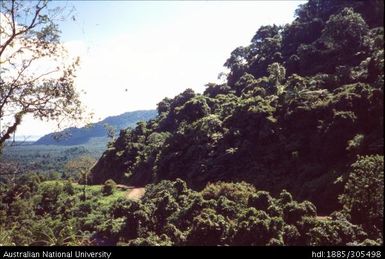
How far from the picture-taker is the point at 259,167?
38594 mm

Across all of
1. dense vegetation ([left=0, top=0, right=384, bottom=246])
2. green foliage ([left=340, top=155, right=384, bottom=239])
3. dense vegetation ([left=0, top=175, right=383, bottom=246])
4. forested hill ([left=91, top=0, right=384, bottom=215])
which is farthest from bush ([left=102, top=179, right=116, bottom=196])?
green foliage ([left=340, top=155, right=384, bottom=239])

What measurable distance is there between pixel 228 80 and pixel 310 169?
147 feet

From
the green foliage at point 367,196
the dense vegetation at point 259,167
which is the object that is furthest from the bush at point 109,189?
the green foliage at point 367,196

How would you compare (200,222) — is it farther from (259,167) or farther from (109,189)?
(109,189)

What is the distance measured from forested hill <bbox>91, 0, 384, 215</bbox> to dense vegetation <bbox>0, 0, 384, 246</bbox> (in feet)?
0.52

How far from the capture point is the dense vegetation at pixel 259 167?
1912 centimetres

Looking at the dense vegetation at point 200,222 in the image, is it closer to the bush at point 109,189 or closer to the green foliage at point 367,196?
the green foliage at point 367,196

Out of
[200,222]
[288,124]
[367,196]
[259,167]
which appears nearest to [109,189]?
[259,167]

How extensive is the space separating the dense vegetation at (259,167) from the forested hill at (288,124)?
0.16m

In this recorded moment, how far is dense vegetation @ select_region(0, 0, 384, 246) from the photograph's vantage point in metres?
19.1

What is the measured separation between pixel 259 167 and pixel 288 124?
6.50 meters

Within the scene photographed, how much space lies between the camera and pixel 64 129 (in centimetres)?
1155

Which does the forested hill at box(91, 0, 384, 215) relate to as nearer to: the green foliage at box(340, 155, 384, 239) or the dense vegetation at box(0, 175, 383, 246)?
the dense vegetation at box(0, 175, 383, 246)
